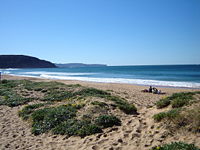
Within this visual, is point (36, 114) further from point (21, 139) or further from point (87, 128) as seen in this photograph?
point (87, 128)

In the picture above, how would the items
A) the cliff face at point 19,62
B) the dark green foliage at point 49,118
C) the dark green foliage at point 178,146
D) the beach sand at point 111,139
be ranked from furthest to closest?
the cliff face at point 19,62
the dark green foliage at point 49,118
the beach sand at point 111,139
the dark green foliage at point 178,146

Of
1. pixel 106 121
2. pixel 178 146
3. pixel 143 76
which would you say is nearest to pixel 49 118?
pixel 106 121

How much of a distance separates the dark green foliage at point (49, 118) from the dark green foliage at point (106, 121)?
116 centimetres

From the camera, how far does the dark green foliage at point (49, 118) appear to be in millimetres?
5839

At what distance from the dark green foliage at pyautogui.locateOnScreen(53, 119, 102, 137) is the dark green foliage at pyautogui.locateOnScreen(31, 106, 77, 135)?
366mm

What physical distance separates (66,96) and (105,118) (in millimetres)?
4903

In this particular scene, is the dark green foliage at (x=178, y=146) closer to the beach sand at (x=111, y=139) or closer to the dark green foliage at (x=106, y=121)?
the beach sand at (x=111, y=139)

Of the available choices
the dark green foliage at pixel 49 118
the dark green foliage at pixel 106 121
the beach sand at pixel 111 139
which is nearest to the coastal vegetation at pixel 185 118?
the beach sand at pixel 111 139

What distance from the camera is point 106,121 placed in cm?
578

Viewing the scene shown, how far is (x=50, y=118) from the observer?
638cm

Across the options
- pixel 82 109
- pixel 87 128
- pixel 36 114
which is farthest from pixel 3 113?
pixel 87 128

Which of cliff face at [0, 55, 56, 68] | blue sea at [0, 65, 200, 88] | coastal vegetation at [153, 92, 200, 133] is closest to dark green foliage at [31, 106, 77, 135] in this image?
coastal vegetation at [153, 92, 200, 133]

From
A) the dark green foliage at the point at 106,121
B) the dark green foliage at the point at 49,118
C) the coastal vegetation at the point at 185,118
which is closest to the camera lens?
the coastal vegetation at the point at 185,118

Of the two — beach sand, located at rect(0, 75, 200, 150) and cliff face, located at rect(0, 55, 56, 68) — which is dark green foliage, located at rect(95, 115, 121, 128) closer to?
beach sand, located at rect(0, 75, 200, 150)
